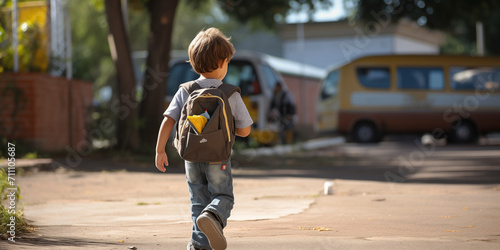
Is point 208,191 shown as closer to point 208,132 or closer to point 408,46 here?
point 208,132

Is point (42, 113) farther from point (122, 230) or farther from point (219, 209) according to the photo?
point (219, 209)

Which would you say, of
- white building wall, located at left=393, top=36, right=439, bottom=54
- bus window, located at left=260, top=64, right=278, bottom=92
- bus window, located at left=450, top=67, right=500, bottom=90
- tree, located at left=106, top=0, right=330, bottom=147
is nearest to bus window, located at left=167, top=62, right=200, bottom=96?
bus window, located at left=260, top=64, right=278, bottom=92

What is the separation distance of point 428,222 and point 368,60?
1832 centimetres

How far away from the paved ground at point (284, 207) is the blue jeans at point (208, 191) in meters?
0.42

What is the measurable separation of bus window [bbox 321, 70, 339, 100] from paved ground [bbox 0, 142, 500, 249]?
1085 centimetres

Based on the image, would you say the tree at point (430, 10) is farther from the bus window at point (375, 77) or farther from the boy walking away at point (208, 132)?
the boy walking away at point (208, 132)

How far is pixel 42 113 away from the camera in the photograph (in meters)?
14.1

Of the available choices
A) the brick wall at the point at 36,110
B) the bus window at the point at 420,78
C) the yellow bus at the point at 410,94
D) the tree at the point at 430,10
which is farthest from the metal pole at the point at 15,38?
the bus window at the point at 420,78

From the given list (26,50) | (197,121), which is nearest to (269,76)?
(26,50)

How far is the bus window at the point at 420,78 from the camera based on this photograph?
2419 centimetres

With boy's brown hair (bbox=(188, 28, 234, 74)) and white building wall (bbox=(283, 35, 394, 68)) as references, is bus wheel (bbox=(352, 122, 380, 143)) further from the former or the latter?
boy's brown hair (bbox=(188, 28, 234, 74))

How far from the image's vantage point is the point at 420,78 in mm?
24234

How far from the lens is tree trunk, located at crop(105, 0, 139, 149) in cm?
1434

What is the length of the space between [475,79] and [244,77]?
9116mm
